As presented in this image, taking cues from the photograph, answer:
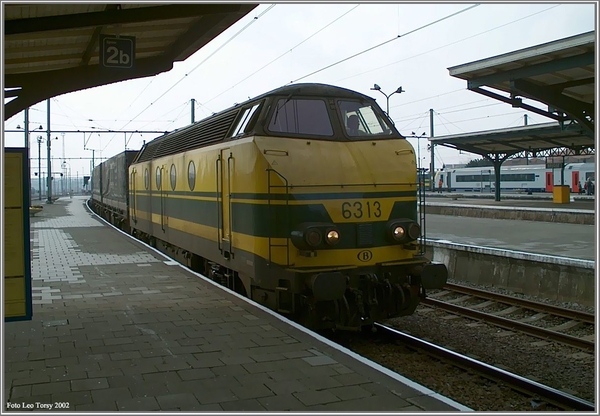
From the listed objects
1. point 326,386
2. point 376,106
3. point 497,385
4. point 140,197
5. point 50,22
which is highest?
point 50,22

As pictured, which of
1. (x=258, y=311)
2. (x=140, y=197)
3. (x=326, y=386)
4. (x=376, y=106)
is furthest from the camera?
(x=140, y=197)

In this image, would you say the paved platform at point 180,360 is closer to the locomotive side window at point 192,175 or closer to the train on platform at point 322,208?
the train on platform at point 322,208

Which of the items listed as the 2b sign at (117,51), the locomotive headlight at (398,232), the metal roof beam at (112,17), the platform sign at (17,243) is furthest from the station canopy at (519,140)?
the platform sign at (17,243)

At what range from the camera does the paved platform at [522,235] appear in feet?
47.6

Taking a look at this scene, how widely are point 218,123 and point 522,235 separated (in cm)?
1197

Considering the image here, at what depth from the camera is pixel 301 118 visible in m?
7.92

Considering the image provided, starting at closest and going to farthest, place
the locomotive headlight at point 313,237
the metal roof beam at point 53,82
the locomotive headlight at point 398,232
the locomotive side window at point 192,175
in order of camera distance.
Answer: the locomotive headlight at point 313,237, the locomotive headlight at point 398,232, the metal roof beam at point 53,82, the locomotive side window at point 192,175

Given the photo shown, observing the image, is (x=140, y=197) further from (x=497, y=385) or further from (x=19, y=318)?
(x=497, y=385)

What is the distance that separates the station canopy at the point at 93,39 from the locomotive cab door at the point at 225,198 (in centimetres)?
193

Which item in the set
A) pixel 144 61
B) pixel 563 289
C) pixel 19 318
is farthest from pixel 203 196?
pixel 563 289

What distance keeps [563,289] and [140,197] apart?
38.9ft

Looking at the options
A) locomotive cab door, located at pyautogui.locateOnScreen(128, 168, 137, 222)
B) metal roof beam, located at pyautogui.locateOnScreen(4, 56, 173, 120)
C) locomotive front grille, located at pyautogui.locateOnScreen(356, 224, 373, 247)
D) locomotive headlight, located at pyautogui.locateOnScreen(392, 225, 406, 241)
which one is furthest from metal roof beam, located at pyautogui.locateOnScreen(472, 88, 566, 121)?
metal roof beam, located at pyautogui.locateOnScreen(4, 56, 173, 120)

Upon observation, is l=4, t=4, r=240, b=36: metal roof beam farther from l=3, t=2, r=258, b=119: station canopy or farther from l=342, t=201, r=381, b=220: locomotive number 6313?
l=342, t=201, r=381, b=220: locomotive number 6313

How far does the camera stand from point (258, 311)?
8023mm
